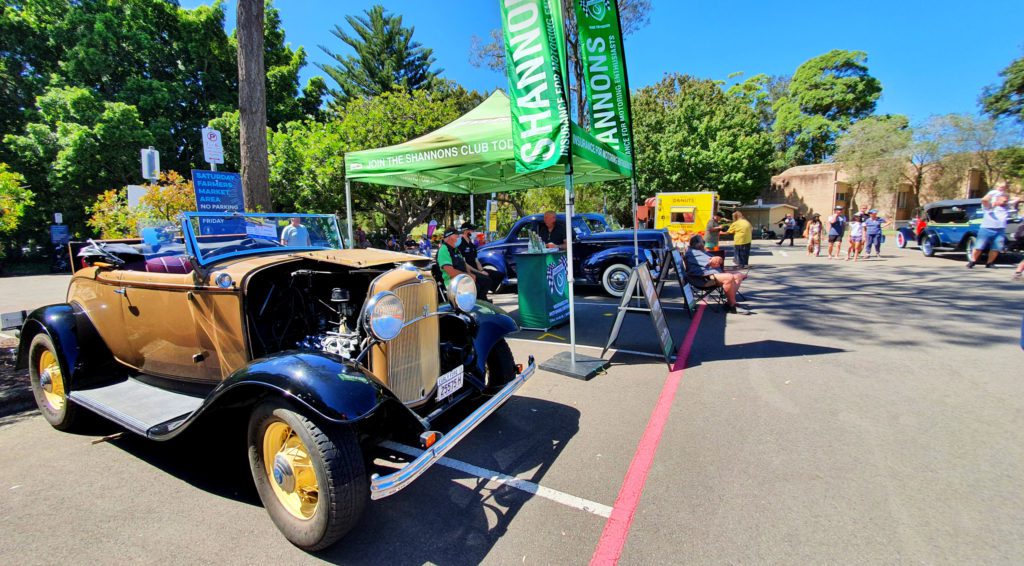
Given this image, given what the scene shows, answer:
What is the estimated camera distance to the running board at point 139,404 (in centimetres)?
266

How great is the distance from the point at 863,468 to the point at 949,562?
2.72ft

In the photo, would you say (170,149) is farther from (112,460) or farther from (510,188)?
(112,460)

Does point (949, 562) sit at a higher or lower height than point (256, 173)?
lower

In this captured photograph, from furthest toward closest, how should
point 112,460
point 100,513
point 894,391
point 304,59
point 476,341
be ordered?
point 304,59 < point 894,391 < point 476,341 < point 112,460 < point 100,513

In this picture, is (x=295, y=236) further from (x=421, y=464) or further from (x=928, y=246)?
(x=928, y=246)

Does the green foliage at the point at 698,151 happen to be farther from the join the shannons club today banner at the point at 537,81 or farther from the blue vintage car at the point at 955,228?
the join the shannons club today banner at the point at 537,81

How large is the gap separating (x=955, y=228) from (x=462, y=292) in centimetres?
1739

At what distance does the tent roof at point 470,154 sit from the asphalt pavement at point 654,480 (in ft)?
8.59

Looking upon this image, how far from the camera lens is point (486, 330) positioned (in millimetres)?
3473

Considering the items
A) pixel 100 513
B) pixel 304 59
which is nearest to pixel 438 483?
pixel 100 513

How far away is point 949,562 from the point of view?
2.03 meters

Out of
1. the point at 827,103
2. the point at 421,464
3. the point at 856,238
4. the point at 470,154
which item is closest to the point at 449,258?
the point at 470,154

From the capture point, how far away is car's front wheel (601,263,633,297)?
884 cm

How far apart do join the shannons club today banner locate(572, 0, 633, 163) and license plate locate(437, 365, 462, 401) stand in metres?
4.24
